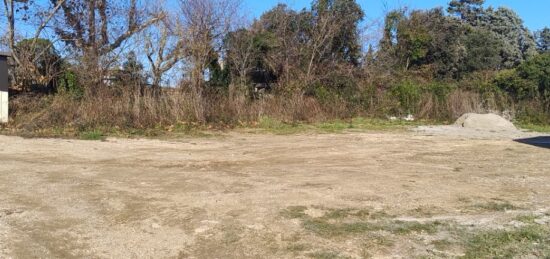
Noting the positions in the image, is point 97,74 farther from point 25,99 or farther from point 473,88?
point 473,88

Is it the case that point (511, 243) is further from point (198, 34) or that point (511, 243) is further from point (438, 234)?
point (198, 34)

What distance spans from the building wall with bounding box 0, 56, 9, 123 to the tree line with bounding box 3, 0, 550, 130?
198 cm

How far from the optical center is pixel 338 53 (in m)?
24.2

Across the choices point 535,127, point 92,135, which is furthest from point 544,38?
point 92,135

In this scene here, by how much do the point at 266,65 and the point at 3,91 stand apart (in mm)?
10606

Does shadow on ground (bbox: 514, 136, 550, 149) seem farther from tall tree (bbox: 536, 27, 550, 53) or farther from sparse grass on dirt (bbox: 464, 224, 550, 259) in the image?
tall tree (bbox: 536, 27, 550, 53)

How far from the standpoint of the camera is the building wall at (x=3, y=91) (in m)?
14.7

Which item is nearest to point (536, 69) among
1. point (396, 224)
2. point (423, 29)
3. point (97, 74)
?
point (423, 29)

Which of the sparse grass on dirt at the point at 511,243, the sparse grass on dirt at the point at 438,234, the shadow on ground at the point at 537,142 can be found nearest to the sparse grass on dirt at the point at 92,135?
the sparse grass on dirt at the point at 438,234

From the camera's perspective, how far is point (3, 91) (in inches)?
582

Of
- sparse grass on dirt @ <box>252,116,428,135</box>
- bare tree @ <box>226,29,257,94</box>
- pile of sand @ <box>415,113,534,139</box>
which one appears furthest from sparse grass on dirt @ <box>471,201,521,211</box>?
bare tree @ <box>226,29,257,94</box>

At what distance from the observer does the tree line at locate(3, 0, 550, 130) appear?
17.5 meters

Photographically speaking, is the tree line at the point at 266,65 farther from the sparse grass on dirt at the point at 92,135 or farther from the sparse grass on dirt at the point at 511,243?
the sparse grass on dirt at the point at 511,243

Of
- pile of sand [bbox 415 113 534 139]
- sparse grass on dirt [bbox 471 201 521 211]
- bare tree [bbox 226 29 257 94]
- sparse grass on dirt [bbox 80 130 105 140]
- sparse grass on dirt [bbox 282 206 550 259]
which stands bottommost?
sparse grass on dirt [bbox 282 206 550 259]
